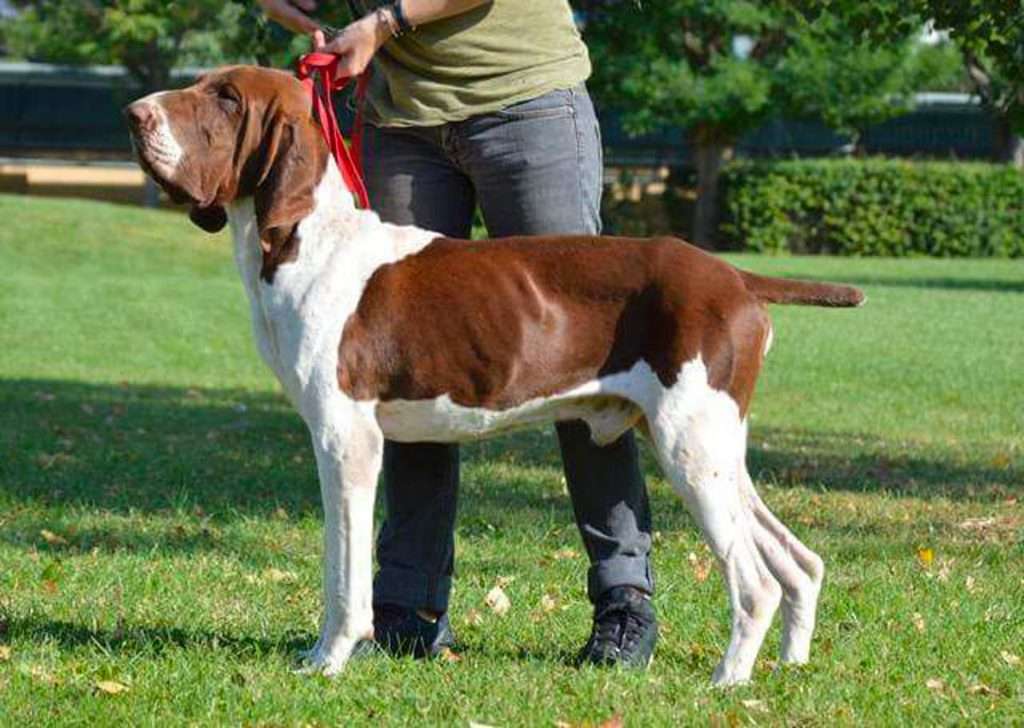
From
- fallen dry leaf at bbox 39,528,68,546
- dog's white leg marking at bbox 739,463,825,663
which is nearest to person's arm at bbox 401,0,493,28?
dog's white leg marking at bbox 739,463,825,663

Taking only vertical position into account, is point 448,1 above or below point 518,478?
above

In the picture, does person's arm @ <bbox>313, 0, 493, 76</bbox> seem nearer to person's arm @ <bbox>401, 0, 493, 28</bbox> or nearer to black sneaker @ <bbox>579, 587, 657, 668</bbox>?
person's arm @ <bbox>401, 0, 493, 28</bbox>

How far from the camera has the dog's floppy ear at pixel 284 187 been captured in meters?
4.72

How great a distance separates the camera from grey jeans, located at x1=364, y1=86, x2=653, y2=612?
17.1 feet

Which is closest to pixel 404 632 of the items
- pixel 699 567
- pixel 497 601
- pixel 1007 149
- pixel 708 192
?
pixel 497 601

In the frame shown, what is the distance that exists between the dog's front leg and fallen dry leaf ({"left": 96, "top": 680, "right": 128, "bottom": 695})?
1.61 ft

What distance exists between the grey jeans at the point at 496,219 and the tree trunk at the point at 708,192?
3259cm

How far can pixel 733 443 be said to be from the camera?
4.73 m

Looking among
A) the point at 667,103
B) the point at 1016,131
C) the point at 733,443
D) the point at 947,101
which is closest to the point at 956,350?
the point at 1016,131

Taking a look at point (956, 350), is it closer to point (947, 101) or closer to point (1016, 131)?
point (1016, 131)

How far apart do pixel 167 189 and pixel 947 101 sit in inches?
1819

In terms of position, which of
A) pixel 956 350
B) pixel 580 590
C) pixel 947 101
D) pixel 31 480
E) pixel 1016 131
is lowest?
pixel 947 101

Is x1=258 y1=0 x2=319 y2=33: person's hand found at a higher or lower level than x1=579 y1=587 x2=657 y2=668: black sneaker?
higher

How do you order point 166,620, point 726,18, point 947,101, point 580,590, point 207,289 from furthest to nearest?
point 947,101 < point 726,18 < point 207,289 < point 580,590 < point 166,620
